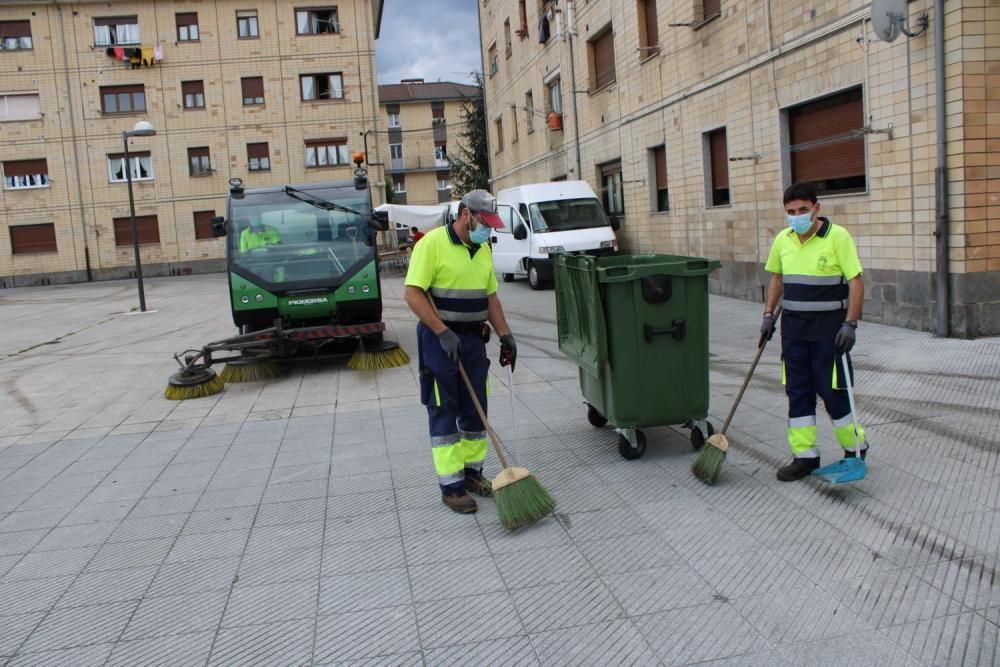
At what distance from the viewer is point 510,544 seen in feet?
13.9

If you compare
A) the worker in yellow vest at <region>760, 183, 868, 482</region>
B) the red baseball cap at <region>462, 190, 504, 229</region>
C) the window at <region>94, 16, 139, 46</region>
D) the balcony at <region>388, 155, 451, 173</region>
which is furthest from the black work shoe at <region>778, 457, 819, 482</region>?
the balcony at <region>388, 155, 451, 173</region>

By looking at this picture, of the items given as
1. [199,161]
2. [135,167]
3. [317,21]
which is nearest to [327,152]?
[199,161]

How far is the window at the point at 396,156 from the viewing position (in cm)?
6156

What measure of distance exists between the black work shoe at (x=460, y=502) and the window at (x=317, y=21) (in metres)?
35.4

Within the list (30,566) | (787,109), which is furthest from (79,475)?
(787,109)

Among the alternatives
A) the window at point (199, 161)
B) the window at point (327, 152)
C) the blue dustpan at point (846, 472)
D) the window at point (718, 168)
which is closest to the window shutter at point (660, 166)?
the window at point (718, 168)

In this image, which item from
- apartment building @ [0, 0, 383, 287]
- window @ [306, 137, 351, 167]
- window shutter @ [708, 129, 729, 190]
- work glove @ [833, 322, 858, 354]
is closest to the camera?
work glove @ [833, 322, 858, 354]

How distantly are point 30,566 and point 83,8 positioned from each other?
37533 millimetres

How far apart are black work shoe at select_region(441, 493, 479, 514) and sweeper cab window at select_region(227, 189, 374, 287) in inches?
218

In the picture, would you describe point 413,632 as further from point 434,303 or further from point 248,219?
point 248,219

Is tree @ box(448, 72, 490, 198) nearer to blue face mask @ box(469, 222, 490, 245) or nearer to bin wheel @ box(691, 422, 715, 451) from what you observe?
bin wheel @ box(691, 422, 715, 451)

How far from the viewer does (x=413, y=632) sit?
339cm

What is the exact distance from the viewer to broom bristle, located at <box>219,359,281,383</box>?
955cm

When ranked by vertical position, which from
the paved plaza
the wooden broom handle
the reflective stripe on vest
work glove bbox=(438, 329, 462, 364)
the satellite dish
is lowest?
the paved plaza
